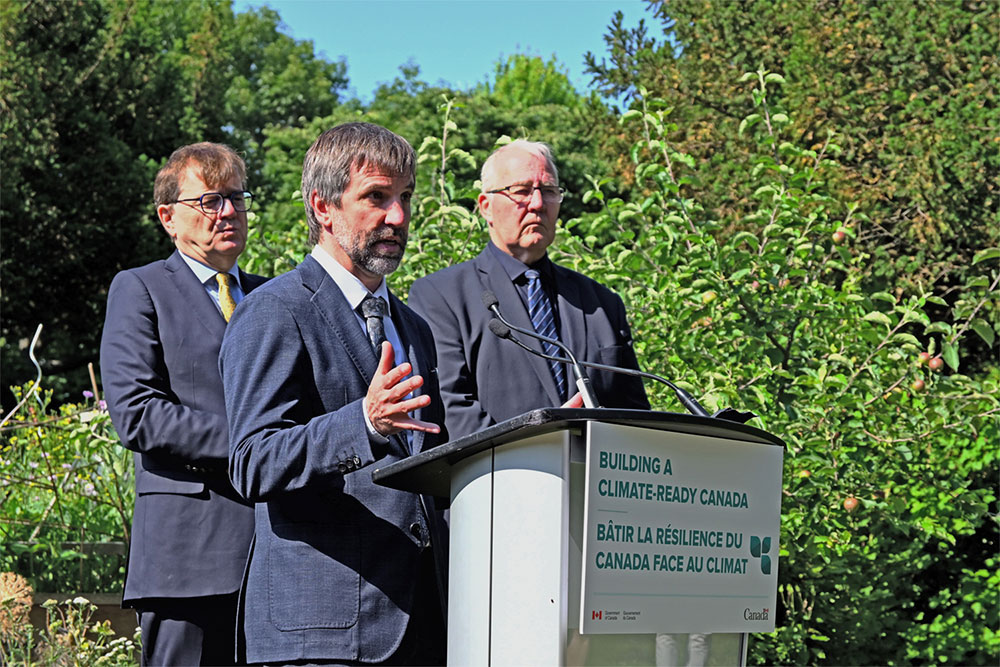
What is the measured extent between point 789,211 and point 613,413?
4.02m

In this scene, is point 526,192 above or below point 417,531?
above

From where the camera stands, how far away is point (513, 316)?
12.8ft

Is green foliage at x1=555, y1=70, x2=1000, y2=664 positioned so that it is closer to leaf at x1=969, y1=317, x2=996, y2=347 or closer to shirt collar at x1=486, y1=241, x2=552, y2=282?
leaf at x1=969, y1=317, x2=996, y2=347

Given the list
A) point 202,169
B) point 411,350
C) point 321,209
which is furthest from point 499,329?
point 202,169

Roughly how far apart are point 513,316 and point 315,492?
5.00 feet

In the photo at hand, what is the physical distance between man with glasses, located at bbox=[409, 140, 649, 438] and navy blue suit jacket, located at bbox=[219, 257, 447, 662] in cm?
99

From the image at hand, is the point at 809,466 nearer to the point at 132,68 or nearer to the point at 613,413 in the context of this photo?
the point at 613,413

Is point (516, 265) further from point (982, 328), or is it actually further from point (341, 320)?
point (982, 328)

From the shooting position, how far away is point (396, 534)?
2.50 m

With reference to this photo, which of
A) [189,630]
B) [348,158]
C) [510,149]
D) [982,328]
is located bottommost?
[189,630]

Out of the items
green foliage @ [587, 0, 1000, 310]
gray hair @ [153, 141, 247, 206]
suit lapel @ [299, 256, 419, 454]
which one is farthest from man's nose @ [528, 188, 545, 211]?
green foliage @ [587, 0, 1000, 310]

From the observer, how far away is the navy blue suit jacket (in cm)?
233

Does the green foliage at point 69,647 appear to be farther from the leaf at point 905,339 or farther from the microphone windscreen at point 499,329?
the leaf at point 905,339

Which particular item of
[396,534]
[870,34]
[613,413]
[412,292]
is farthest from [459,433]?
[870,34]
